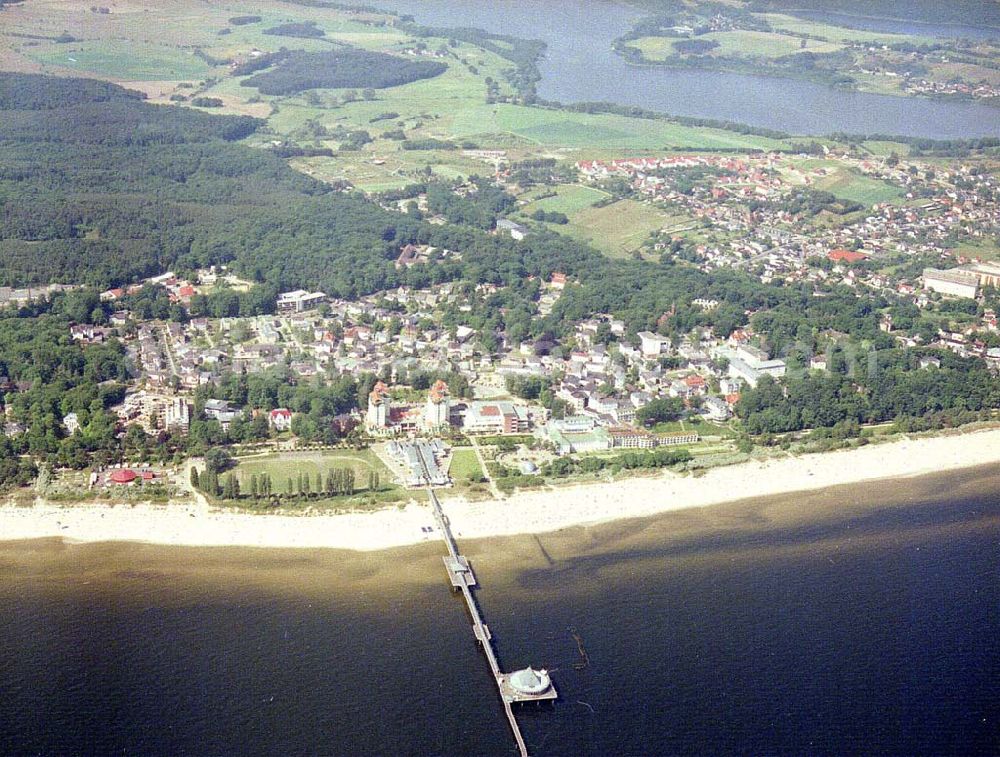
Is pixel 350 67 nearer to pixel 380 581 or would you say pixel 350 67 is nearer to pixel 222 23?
pixel 222 23

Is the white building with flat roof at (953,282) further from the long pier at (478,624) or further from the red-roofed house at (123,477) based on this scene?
the red-roofed house at (123,477)

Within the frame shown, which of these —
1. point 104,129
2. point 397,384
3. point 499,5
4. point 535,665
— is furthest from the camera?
point 499,5

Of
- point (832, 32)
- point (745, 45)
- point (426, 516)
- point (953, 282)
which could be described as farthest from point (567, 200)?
point (832, 32)

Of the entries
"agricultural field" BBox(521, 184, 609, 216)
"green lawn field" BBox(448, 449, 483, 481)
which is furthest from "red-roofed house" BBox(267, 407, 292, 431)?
"agricultural field" BBox(521, 184, 609, 216)

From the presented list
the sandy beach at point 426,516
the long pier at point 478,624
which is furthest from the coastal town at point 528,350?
the long pier at point 478,624

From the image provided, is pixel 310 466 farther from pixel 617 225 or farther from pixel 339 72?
pixel 339 72

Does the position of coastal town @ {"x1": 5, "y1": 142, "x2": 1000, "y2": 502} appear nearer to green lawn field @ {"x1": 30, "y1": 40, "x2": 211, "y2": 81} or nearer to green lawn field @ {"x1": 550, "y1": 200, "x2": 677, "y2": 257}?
green lawn field @ {"x1": 550, "y1": 200, "x2": 677, "y2": 257}

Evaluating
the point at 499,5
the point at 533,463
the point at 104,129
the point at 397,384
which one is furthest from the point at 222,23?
the point at 533,463
